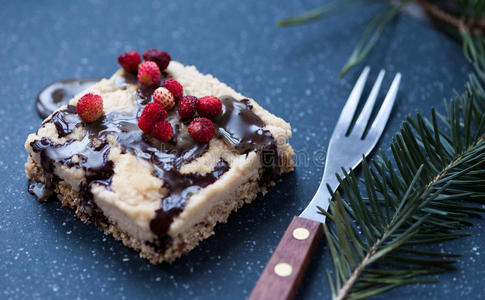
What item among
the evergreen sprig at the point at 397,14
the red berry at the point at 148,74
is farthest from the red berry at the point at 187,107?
the evergreen sprig at the point at 397,14

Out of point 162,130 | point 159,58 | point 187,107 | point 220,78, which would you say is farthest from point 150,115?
point 220,78

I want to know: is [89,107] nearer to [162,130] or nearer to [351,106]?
[162,130]

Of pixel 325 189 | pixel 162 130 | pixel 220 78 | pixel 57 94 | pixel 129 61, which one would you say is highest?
pixel 129 61

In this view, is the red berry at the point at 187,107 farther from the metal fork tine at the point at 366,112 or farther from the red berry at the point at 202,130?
the metal fork tine at the point at 366,112

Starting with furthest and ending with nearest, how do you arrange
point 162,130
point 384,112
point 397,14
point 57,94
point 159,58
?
point 397,14
point 57,94
point 384,112
point 159,58
point 162,130

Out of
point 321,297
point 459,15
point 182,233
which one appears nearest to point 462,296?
point 321,297

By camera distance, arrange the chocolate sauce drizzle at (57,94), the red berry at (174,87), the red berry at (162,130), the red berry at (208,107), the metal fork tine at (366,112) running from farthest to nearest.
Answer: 1. the chocolate sauce drizzle at (57,94)
2. the metal fork tine at (366,112)
3. the red berry at (174,87)
4. the red berry at (208,107)
5. the red berry at (162,130)

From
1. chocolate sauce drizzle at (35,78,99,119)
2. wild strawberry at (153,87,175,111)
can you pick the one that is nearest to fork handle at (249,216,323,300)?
wild strawberry at (153,87,175,111)
